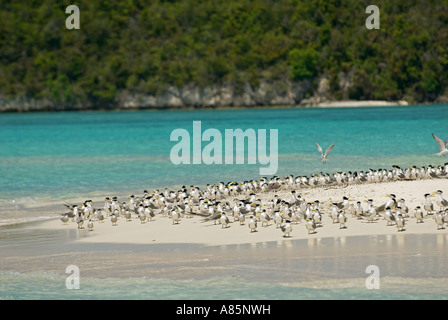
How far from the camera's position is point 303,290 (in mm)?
12625

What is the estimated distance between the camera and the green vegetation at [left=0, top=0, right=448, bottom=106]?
513 feet

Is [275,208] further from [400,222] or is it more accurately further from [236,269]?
[236,269]

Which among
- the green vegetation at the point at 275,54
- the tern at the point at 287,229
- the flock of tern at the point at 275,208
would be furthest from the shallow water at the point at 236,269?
the green vegetation at the point at 275,54

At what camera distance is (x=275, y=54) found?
175250 millimetres

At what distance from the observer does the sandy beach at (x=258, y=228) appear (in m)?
17.2

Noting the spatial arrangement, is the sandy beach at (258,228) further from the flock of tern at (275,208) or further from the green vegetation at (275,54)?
the green vegetation at (275,54)

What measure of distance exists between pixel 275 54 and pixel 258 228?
159m

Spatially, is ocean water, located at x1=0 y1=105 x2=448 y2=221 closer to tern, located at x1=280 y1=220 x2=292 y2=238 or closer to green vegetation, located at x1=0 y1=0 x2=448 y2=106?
tern, located at x1=280 y1=220 x2=292 y2=238

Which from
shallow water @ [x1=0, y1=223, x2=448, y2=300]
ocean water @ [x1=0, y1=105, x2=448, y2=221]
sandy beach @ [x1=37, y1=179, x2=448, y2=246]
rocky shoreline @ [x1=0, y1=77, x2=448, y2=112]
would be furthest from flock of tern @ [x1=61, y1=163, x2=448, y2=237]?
rocky shoreline @ [x1=0, y1=77, x2=448, y2=112]

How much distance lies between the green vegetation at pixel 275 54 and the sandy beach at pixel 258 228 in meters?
134

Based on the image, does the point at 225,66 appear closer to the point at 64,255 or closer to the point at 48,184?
the point at 48,184

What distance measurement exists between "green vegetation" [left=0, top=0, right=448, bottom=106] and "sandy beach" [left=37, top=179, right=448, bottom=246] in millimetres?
133907

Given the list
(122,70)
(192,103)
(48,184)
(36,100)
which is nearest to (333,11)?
(192,103)

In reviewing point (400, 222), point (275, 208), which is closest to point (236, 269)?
point (400, 222)
